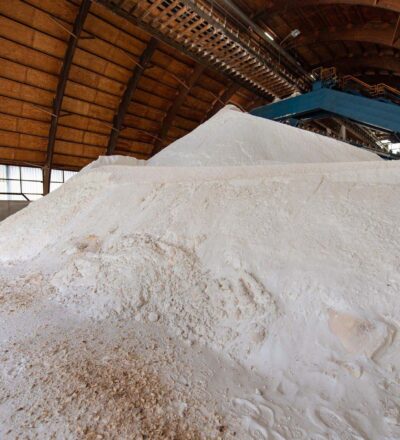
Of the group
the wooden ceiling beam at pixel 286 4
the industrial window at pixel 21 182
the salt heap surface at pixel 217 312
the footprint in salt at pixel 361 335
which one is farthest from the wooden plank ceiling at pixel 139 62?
the footprint in salt at pixel 361 335

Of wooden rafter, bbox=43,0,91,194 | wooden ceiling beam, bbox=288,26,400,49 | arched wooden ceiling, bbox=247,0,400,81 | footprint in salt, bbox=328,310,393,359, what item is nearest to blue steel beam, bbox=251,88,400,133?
arched wooden ceiling, bbox=247,0,400,81

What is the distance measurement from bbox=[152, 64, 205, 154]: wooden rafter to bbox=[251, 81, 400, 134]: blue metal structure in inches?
218

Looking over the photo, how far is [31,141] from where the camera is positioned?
11547 mm

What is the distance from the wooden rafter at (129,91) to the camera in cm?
1133

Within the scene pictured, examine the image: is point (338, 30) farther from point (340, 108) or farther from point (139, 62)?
point (139, 62)

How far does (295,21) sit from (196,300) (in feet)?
43.8

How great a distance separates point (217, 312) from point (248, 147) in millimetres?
3013

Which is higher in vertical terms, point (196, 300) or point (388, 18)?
point (388, 18)

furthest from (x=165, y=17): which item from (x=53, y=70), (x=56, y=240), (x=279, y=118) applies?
(x=56, y=240)

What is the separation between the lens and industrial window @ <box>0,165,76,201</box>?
1164 cm

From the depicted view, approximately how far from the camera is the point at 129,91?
12180 mm

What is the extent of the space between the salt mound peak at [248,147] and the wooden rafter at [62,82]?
7368 mm

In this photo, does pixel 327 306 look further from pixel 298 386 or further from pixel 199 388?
pixel 199 388

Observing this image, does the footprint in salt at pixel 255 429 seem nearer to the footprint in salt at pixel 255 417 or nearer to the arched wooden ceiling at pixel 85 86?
the footprint in salt at pixel 255 417
